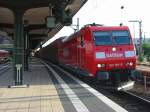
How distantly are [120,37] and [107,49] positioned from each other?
1.12 m

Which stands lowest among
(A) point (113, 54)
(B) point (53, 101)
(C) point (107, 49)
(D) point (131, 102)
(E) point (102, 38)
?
(D) point (131, 102)

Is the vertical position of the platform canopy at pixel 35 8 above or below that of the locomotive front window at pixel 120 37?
above

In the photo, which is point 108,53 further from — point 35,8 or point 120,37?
point 35,8

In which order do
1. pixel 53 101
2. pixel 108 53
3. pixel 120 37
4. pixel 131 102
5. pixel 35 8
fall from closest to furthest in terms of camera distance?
pixel 53 101 → pixel 131 102 → pixel 108 53 → pixel 120 37 → pixel 35 8

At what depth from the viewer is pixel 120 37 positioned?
72.2 feet

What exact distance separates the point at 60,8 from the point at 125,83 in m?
4.84

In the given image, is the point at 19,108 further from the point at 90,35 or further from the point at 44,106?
the point at 90,35

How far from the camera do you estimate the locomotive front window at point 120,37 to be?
21.8 m

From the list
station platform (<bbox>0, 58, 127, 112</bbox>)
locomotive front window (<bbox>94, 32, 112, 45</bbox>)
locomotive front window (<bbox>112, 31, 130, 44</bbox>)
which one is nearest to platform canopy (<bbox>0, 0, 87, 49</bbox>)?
locomotive front window (<bbox>94, 32, 112, 45</bbox>)

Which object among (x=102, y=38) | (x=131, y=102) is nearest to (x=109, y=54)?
(x=102, y=38)

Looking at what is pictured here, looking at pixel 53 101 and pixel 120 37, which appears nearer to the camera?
pixel 53 101

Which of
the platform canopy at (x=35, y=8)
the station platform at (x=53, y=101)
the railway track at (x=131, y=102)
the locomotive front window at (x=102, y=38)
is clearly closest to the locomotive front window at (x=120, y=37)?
the locomotive front window at (x=102, y=38)

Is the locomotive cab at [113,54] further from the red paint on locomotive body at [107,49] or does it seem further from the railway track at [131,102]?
the railway track at [131,102]

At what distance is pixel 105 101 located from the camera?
13.7 metres
